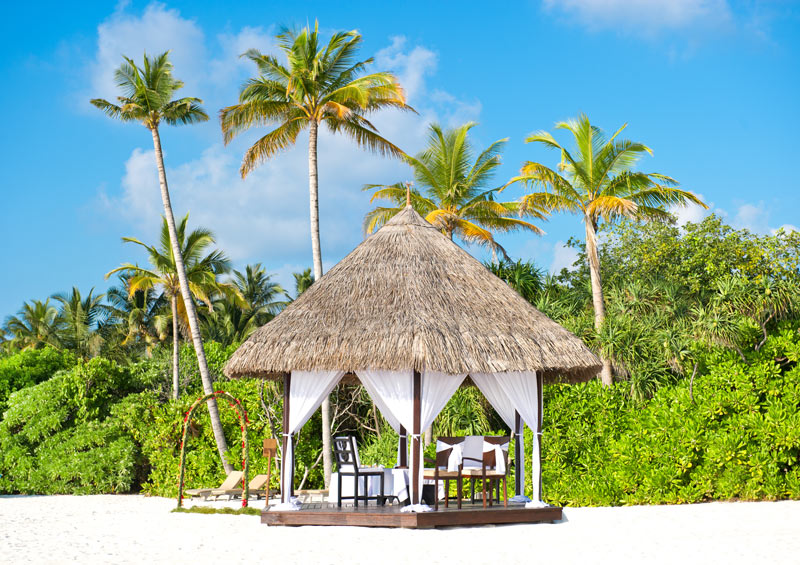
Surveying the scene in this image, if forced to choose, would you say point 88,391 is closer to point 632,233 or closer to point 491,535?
point 491,535

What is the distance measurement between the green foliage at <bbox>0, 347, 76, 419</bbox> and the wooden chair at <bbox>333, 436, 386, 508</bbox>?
44.4ft

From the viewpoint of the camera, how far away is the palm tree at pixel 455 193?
19844mm

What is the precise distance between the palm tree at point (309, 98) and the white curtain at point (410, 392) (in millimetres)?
6497

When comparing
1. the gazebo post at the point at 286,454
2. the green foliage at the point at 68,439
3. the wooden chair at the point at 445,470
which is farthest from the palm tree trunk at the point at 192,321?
the wooden chair at the point at 445,470

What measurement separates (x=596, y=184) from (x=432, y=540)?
37.6 ft

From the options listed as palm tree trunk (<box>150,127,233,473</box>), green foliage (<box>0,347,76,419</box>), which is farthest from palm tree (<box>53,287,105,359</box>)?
palm tree trunk (<box>150,127,233,473</box>)

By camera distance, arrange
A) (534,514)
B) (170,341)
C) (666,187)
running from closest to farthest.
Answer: (534,514) < (666,187) < (170,341)

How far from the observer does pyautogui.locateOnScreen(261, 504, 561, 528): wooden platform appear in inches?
363

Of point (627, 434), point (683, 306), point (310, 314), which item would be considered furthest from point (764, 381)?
point (310, 314)

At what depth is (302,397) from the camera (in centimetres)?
1016

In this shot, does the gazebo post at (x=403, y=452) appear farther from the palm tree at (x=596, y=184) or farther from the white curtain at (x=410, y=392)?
the palm tree at (x=596, y=184)

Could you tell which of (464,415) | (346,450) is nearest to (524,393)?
(346,450)

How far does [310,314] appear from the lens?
405 inches

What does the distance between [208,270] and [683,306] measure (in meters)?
12.6
